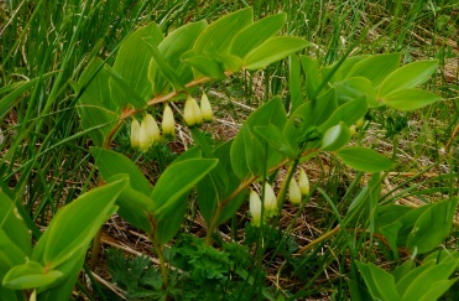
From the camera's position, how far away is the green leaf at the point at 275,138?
80cm

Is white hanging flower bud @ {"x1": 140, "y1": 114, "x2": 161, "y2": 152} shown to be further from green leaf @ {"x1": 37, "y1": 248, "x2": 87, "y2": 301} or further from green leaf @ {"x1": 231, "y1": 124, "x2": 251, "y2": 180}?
green leaf @ {"x1": 37, "y1": 248, "x2": 87, "y2": 301}

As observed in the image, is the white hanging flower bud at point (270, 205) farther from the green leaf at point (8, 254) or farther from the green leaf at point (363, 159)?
the green leaf at point (8, 254)

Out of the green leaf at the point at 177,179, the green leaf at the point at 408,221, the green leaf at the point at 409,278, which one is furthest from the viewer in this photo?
the green leaf at the point at 408,221

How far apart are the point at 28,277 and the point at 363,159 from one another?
460 millimetres

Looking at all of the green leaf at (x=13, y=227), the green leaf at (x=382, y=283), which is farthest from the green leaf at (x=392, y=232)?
the green leaf at (x=13, y=227)

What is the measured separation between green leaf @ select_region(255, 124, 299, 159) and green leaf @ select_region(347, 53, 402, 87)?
0.20m

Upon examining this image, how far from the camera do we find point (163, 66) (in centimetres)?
80

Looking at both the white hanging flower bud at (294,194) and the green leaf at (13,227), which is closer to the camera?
the green leaf at (13,227)

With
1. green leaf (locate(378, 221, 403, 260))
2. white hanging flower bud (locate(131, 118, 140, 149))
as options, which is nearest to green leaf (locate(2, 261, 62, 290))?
white hanging flower bud (locate(131, 118, 140, 149))

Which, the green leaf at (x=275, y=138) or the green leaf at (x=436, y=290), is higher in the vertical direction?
the green leaf at (x=275, y=138)

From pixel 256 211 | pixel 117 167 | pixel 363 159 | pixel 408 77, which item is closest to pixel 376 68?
pixel 408 77

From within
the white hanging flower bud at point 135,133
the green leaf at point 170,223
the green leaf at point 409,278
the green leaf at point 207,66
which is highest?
the green leaf at point 207,66

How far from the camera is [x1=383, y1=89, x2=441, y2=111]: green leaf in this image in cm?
92

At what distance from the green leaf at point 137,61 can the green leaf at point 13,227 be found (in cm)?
29
